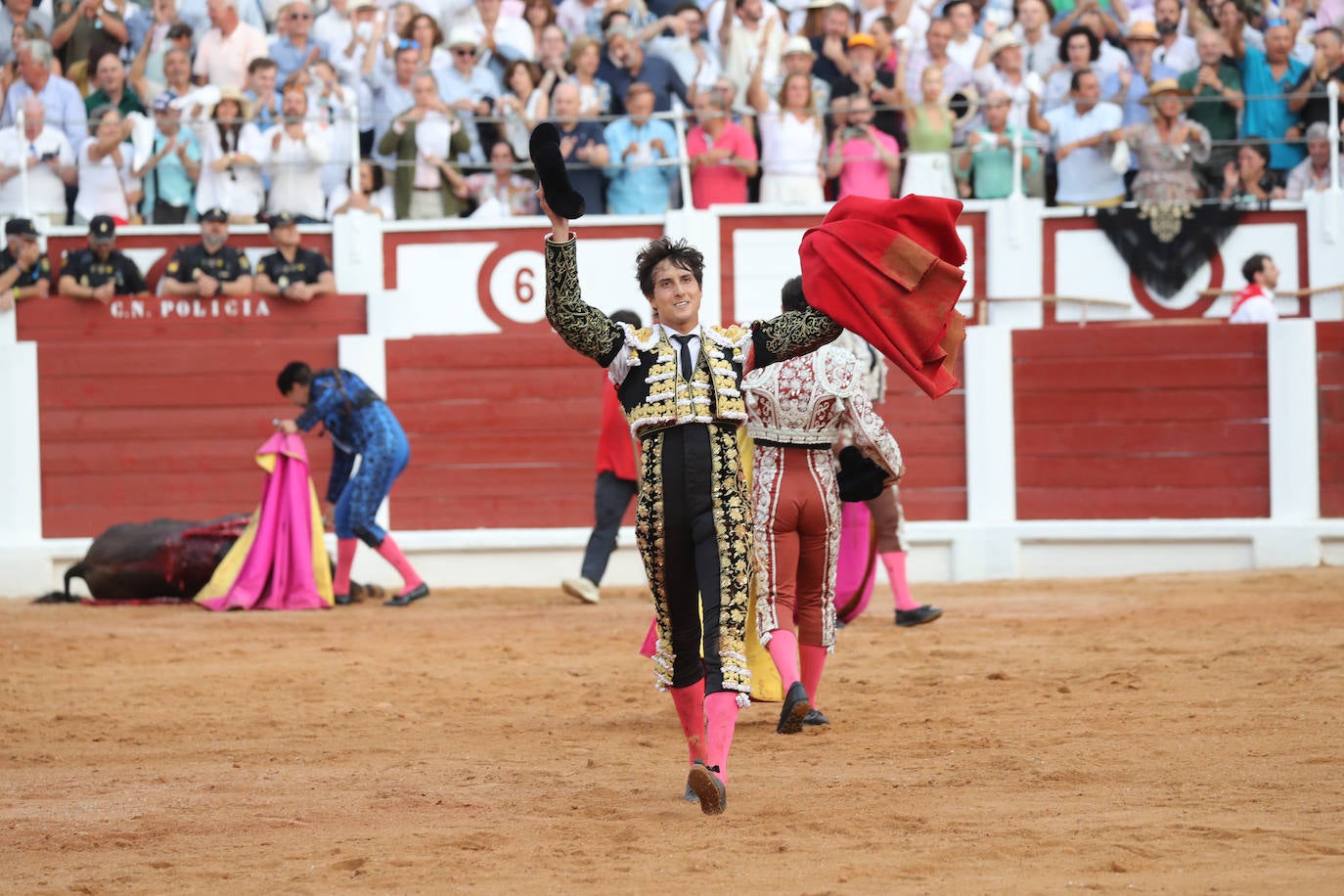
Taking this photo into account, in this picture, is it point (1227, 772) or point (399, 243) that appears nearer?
point (1227, 772)

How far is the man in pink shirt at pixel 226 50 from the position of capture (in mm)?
11250

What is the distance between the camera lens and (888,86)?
442 inches

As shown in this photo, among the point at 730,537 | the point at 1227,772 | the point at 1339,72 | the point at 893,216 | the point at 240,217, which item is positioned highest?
the point at 1339,72

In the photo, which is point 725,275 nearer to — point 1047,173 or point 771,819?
point 1047,173

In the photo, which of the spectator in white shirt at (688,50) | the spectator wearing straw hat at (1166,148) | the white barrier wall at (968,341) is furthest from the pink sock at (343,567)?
the spectator wearing straw hat at (1166,148)

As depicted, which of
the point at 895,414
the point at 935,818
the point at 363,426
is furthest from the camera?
the point at 895,414

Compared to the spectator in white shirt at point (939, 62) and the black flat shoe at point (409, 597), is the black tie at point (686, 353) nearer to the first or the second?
the black flat shoe at point (409, 597)

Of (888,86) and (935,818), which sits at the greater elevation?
(888,86)

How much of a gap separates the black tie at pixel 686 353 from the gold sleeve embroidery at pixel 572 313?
14 centimetres

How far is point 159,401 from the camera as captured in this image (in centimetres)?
1070

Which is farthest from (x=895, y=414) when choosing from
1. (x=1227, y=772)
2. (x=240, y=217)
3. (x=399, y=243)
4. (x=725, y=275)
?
(x=1227, y=772)

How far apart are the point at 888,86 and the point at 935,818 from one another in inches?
318

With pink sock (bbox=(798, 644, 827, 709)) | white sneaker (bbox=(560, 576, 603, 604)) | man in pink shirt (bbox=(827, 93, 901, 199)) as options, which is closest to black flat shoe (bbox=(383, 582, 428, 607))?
white sneaker (bbox=(560, 576, 603, 604))

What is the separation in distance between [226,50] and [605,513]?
14.3 ft
